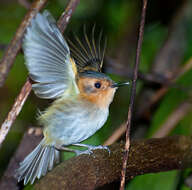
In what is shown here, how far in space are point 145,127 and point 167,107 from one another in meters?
0.46

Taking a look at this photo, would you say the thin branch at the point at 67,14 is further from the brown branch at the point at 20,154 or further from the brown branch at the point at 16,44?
the brown branch at the point at 20,154

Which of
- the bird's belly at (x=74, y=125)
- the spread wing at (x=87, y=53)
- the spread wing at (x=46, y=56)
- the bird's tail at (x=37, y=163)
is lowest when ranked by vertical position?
the bird's tail at (x=37, y=163)

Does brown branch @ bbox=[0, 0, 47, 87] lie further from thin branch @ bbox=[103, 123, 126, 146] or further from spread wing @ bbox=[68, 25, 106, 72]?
thin branch @ bbox=[103, 123, 126, 146]

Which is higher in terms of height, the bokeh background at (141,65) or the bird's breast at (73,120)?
the bird's breast at (73,120)

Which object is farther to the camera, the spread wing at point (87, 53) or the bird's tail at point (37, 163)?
the spread wing at point (87, 53)

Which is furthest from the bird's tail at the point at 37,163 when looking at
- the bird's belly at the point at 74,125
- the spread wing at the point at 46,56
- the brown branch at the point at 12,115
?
the spread wing at the point at 46,56

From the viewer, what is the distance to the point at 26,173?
111 inches

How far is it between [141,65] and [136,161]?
2.65m

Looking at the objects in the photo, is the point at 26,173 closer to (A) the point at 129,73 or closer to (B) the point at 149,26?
(A) the point at 129,73

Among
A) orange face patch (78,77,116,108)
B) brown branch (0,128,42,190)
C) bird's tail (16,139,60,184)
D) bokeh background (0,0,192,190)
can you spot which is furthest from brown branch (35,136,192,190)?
bokeh background (0,0,192,190)

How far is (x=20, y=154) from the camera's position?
302 cm

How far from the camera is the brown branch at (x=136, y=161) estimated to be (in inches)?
87.7

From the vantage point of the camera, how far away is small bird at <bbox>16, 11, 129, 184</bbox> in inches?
92.9

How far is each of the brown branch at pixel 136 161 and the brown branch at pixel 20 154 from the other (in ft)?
2.44
